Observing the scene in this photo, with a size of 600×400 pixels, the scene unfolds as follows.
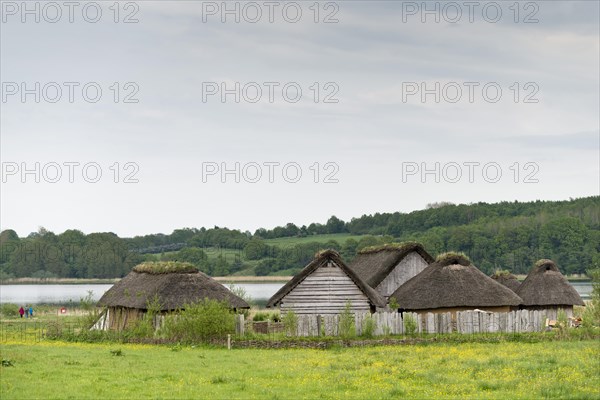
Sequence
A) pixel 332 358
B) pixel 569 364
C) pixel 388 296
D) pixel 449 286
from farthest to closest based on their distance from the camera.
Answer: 1. pixel 388 296
2. pixel 449 286
3. pixel 332 358
4. pixel 569 364

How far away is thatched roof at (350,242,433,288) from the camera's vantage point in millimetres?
53906

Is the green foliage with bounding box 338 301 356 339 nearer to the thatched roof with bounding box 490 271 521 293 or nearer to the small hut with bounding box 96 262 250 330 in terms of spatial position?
the small hut with bounding box 96 262 250 330

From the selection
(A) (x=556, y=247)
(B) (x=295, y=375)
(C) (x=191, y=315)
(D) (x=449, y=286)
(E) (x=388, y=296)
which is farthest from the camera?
(A) (x=556, y=247)

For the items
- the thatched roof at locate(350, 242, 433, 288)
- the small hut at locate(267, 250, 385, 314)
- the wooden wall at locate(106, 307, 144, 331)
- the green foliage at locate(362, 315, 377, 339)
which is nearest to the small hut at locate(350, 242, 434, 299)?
the thatched roof at locate(350, 242, 433, 288)

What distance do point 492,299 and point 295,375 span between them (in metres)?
24.5

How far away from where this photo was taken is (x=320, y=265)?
49.8 meters

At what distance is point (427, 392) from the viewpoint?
24.7 meters

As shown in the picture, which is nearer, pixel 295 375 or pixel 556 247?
pixel 295 375

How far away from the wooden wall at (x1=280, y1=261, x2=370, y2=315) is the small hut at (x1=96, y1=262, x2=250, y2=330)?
3.00m

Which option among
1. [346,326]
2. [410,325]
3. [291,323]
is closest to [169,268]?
[291,323]

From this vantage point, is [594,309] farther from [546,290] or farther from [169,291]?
[169,291]

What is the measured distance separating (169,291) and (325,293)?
8.66 m

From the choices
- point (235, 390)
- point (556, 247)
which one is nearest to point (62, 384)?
point (235, 390)

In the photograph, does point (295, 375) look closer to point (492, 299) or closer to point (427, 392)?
point (427, 392)
